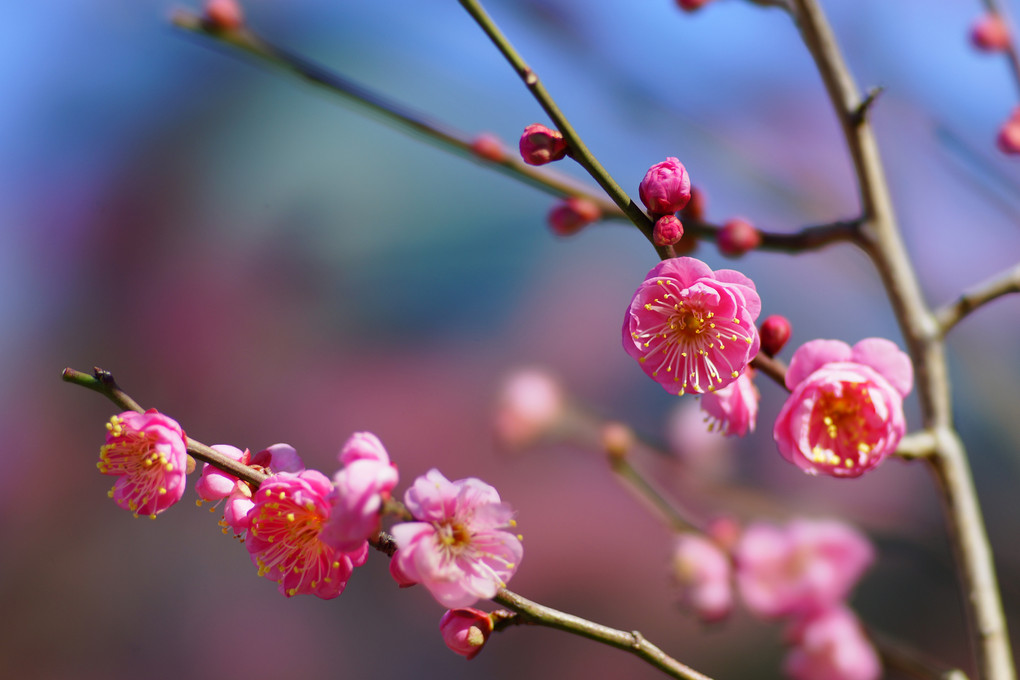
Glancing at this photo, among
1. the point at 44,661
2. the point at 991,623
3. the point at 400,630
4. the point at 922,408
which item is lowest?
the point at 44,661

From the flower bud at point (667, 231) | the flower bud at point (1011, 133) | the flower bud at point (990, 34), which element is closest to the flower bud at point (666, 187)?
the flower bud at point (667, 231)

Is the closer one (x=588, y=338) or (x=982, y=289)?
(x=982, y=289)

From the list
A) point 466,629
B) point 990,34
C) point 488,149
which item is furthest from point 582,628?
point 990,34

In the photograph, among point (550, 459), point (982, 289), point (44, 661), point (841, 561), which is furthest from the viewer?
point (550, 459)

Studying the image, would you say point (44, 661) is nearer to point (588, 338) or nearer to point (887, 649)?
point (588, 338)

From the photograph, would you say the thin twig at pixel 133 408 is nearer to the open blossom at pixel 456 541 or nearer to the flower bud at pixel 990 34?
the open blossom at pixel 456 541

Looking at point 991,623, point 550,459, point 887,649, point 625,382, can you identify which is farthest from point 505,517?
point 625,382

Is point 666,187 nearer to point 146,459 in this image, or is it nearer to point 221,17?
point 146,459
